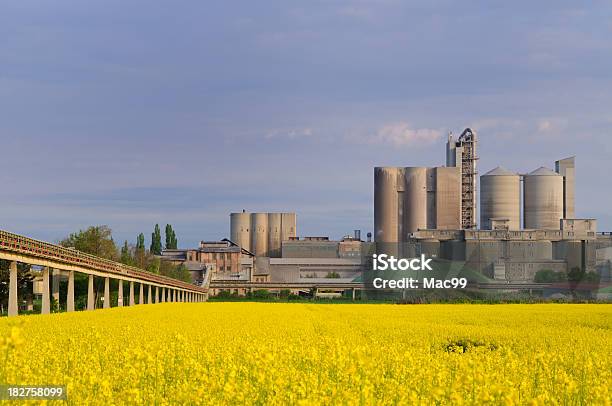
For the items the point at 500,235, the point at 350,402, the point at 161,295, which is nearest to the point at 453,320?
the point at 350,402

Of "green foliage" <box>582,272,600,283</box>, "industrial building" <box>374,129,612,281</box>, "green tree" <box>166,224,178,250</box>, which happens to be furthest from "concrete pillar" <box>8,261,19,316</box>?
"green tree" <box>166,224,178,250</box>

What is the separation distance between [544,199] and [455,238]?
18.2 metres

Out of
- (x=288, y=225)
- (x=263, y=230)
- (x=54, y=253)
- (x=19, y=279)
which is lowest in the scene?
(x=19, y=279)

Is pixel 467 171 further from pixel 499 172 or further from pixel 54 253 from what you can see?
pixel 54 253

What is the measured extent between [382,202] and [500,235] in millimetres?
21799

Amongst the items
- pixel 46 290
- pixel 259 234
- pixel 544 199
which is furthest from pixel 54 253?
pixel 259 234

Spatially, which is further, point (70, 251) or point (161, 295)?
point (161, 295)

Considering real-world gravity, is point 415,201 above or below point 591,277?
above

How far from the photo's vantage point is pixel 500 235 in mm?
121125

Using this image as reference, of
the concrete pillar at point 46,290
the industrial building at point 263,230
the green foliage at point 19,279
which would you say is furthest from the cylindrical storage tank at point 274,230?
the concrete pillar at point 46,290

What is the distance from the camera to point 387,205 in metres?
135

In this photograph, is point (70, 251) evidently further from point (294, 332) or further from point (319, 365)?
point (319, 365)

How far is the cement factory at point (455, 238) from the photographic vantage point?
11838cm

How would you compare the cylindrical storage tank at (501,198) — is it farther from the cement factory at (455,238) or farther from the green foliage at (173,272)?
the green foliage at (173,272)
